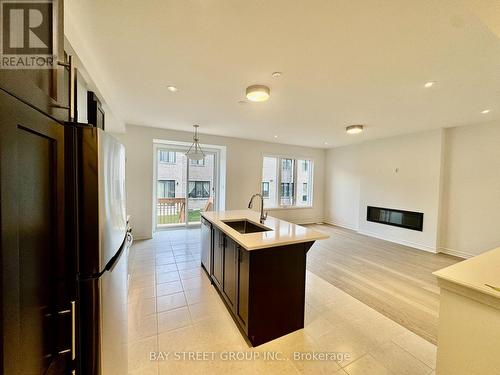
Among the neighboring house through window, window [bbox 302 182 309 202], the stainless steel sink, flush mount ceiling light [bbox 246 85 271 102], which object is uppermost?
flush mount ceiling light [bbox 246 85 271 102]

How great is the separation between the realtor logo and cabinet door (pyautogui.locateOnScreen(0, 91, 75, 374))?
0.53 ft

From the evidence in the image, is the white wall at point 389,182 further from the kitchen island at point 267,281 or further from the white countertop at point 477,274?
the kitchen island at point 267,281

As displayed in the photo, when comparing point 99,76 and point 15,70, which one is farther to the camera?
point 99,76

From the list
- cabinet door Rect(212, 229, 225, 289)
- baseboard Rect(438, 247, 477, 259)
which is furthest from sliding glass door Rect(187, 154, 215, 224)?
baseboard Rect(438, 247, 477, 259)

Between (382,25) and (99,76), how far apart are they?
9.20ft

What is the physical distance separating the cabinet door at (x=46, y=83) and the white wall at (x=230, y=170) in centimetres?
408

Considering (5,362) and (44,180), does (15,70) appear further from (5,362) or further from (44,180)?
(5,362)

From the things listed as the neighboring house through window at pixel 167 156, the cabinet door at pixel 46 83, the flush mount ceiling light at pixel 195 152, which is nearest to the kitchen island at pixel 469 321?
the cabinet door at pixel 46 83

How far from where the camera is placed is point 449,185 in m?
4.22

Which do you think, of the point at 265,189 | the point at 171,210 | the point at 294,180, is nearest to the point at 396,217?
the point at 294,180

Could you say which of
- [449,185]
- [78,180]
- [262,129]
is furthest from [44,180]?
[449,185]

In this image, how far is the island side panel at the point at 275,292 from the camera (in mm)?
1783

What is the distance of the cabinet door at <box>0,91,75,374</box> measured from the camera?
48 cm

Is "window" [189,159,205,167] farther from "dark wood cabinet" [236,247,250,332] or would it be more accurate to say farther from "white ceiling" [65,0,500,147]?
"dark wood cabinet" [236,247,250,332]
